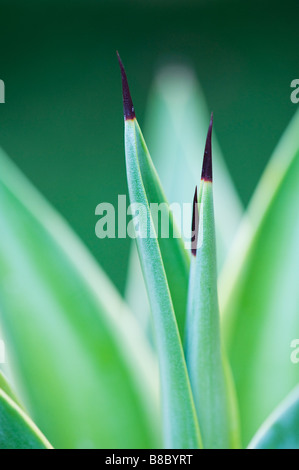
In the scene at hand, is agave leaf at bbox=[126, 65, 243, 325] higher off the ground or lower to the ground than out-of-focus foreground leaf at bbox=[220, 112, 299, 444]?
higher

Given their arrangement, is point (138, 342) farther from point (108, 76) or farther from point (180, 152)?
point (108, 76)

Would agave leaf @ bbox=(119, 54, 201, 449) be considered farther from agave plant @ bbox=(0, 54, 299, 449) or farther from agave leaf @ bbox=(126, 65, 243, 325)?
agave leaf @ bbox=(126, 65, 243, 325)

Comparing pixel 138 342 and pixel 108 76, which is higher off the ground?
pixel 108 76

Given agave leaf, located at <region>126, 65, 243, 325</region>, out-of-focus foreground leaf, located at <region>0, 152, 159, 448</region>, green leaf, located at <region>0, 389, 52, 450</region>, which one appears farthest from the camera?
agave leaf, located at <region>126, 65, 243, 325</region>

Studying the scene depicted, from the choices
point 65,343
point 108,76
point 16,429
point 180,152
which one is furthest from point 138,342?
point 108,76

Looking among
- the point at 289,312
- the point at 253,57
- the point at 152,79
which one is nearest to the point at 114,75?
the point at 152,79

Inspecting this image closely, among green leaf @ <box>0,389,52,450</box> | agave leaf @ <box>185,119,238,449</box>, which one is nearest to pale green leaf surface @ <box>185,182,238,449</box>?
agave leaf @ <box>185,119,238,449</box>

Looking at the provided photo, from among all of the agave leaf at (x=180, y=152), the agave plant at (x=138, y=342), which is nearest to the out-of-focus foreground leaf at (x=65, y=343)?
the agave plant at (x=138, y=342)

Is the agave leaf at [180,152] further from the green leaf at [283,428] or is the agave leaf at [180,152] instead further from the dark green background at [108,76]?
the green leaf at [283,428]
